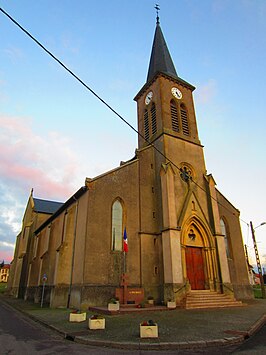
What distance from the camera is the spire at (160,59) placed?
26031mm

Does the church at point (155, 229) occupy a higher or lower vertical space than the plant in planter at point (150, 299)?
higher

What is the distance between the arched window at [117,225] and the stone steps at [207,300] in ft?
17.7

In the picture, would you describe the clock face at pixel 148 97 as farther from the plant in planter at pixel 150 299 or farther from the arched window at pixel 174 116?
the plant in planter at pixel 150 299

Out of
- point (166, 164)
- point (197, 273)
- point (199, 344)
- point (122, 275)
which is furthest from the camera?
point (166, 164)

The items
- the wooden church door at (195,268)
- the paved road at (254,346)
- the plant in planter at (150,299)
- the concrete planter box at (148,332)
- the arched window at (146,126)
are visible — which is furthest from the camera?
the arched window at (146,126)

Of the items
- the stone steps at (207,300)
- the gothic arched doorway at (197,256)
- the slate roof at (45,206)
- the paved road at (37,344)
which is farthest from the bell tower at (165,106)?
the slate roof at (45,206)

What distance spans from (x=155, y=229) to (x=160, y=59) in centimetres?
1877

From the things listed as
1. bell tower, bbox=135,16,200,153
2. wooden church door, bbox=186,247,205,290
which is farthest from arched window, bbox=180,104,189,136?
wooden church door, bbox=186,247,205,290

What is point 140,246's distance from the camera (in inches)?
683

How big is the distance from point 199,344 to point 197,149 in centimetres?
1796

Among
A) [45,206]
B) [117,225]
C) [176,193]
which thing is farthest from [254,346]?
[45,206]

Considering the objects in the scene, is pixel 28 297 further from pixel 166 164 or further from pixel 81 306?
Answer: pixel 166 164

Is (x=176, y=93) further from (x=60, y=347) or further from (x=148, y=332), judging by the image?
(x=60, y=347)

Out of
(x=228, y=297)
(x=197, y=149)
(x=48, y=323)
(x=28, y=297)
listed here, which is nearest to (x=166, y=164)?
(x=197, y=149)
